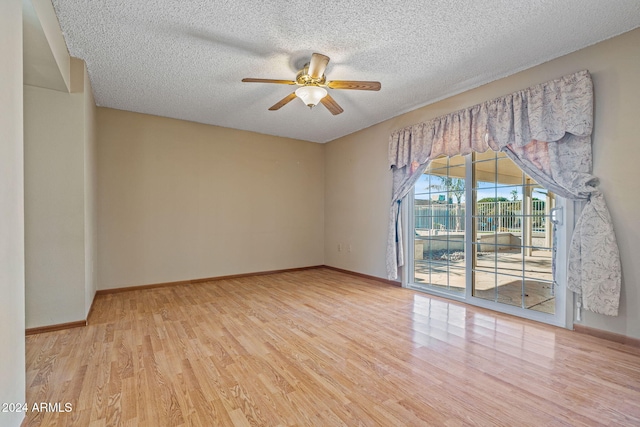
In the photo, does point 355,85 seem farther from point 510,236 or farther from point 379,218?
point 379,218

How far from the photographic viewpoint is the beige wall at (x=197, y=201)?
158 inches

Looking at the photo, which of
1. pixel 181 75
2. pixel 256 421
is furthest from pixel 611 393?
pixel 181 75

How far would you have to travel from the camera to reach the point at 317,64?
2.47 metres

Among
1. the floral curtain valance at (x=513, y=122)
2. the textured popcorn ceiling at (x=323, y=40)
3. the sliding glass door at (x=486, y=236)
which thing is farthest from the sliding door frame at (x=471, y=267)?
the textured popcorn ceiling at (x=323, y=40)

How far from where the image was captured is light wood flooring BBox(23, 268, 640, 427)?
156 centimetres

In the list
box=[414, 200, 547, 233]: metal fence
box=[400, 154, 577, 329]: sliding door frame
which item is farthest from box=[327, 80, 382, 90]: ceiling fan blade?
box=[414, 200, 547, 233]: metal fence

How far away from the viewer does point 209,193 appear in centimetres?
469

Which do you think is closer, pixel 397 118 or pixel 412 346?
pixel 412 346

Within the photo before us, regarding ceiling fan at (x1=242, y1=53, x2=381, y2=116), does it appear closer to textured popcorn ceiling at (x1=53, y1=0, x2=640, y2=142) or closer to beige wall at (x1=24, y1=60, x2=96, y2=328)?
textured popcorn ceiling at (x1=53, y1=0, x2=640, y2=142)

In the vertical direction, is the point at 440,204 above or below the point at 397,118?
below

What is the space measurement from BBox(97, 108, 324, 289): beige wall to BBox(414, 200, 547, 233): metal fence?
2.41 metres

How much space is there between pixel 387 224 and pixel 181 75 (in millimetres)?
3370

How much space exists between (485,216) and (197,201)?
413 cm

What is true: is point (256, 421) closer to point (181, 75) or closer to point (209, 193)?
point (181, 75)
